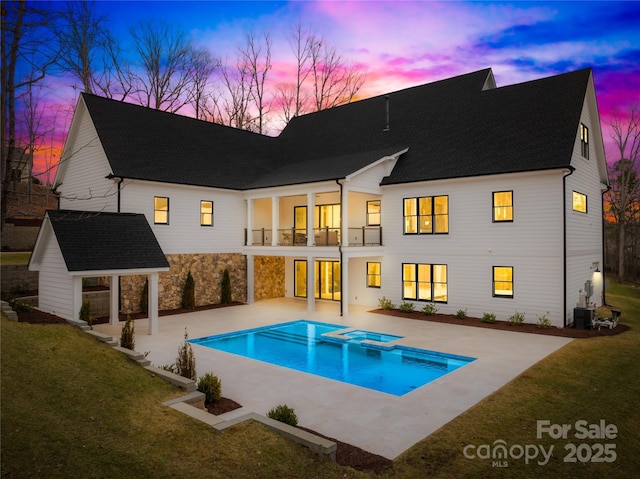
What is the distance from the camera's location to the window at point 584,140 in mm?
18869

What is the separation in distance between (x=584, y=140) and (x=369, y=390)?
53.6 feet

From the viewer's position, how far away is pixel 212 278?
21.9 metres

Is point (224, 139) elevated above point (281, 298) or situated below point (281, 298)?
above

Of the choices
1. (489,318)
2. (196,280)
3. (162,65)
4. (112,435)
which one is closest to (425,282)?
(489,318)

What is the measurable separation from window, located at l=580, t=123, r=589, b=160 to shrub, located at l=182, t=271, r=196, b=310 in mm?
18717

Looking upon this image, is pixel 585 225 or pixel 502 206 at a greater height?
pixel 502 206

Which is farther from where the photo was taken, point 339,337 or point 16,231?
point 16,231

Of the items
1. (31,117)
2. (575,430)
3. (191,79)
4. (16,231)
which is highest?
(191,79)

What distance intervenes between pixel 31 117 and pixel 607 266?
167 feet

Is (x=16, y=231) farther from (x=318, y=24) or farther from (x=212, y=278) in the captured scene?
(x=318, y=24)

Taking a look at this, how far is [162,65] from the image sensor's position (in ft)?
117

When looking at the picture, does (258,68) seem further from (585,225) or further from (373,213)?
(585,225)

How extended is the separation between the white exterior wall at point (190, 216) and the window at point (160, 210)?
143 mm

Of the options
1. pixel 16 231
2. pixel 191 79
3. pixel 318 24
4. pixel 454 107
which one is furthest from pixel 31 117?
pixel 318 24
